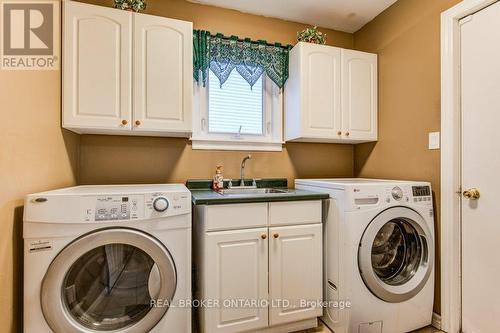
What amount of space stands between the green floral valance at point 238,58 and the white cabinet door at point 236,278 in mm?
1332

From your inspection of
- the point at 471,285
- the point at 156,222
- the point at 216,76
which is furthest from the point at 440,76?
the point at 156,222

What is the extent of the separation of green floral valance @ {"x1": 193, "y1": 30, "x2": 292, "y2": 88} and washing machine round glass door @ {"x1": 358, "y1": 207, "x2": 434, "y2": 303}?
1437 mm

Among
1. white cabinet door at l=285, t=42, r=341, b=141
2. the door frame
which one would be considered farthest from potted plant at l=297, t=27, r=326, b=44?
the door frame

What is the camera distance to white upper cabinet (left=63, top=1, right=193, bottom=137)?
1603 millimetres

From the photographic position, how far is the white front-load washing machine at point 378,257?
161 cm

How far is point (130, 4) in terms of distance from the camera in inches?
68.4

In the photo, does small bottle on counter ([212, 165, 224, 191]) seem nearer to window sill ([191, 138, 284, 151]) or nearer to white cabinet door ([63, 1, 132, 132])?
window sill ([191, 138, 284, 151])

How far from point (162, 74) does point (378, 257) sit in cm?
197

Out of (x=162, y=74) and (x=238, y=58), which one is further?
(x=238, y=58)

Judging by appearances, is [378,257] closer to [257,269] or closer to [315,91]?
[257,269]

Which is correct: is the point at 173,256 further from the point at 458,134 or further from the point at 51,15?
the point at 458,134

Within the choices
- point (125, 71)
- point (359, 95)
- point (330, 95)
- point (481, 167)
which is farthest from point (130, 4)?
point (481, 167)

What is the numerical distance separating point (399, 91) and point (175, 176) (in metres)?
2.00

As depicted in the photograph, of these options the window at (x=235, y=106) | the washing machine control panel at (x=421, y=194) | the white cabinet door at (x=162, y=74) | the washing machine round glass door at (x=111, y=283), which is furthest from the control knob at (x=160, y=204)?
the washing machine control panel at (x=421, y=194)
